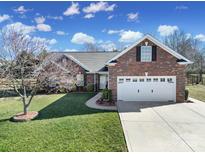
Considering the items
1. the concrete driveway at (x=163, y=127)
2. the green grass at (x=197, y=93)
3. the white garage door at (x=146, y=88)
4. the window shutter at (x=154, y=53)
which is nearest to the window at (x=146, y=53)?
the window shutter at (x=154, y=53)

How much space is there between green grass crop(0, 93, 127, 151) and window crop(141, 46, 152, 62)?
6402 millimetres

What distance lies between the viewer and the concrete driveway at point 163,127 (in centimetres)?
834

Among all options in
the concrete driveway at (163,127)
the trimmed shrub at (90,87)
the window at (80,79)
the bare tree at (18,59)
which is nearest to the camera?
the concrete driveway at (163,127)

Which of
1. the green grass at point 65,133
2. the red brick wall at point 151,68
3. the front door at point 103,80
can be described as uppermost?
the red brick wall at point 151,68

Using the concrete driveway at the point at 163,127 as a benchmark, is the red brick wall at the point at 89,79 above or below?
above

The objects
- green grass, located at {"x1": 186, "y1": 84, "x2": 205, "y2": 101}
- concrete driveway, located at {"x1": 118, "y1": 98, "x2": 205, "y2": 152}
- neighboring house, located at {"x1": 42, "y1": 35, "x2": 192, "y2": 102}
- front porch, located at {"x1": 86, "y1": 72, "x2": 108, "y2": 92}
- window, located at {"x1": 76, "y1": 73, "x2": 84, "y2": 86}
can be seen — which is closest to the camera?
concrete driveway, located at {"x1": 118, "y1": 98, "x2": 205, "y2": 152}

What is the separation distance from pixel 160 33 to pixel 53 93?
3908 centimetres

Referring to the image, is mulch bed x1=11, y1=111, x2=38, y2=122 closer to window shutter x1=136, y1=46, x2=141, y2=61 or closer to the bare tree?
the bare tree

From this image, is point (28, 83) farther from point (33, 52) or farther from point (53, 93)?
point (53, 93)

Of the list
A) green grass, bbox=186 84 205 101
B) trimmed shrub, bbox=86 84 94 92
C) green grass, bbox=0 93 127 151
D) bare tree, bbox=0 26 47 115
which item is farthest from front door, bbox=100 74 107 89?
bare tree, bbox=0 26 47 115

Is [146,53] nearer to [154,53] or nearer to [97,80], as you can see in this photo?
[154,53]

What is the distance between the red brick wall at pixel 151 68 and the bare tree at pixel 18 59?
267 inches

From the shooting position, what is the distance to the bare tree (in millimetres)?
12859

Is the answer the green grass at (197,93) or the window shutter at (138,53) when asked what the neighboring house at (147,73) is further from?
the green grass at (197,93)
